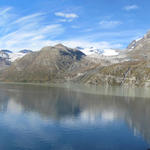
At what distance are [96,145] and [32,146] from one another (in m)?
13.7

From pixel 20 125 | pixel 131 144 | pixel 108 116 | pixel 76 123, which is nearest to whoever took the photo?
pixel 131 144

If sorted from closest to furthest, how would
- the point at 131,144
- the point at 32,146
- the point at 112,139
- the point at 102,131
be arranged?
the point at 32,146, the point at 131,144, the point at 112,139, the point at 102,131

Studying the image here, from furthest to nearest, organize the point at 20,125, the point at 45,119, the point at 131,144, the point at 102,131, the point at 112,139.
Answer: the point at 45,119
the point at 20,125
the point at 102,131
the point at 112,139
the point at 131,144

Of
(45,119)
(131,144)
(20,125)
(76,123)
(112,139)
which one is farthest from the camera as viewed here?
(45,119)

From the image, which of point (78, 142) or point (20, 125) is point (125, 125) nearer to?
point (78, 142)

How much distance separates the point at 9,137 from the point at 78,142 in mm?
16576

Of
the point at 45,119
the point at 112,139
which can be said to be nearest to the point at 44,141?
the point at 112,139

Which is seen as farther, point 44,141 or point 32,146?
point 44,141

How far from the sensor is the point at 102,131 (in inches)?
2403

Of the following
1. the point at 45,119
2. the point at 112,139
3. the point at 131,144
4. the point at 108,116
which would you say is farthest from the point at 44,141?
the point at 108,116

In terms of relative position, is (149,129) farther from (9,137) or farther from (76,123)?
(9,137)

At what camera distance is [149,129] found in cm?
6328

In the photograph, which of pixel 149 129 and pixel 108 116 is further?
pixel 108 116

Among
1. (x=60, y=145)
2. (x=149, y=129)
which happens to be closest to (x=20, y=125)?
(x=60, y=145)
